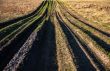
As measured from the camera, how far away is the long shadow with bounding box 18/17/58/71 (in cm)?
1406

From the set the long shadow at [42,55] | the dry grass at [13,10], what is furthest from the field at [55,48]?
the dry grass at [13,10]

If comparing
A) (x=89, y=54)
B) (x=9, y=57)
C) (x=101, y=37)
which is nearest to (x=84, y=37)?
(x=101, y=37)

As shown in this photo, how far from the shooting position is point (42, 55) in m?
16.2

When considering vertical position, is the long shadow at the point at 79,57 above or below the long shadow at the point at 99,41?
above

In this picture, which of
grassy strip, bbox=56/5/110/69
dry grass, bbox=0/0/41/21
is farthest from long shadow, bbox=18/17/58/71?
dry grass, bbox=0/0/41/21

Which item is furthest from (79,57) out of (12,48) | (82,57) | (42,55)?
(12,48)

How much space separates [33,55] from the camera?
1593 centimetres

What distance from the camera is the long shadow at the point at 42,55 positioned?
554 inches

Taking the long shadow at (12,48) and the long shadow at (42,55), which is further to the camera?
the long shadow at (12,48)

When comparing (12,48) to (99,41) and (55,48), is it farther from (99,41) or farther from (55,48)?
(99,41)

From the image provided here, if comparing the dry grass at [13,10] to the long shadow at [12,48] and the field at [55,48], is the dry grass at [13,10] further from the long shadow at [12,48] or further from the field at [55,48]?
the long shadow at [12,48]

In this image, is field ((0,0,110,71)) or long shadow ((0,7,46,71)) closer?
field ((0,0,110,71))

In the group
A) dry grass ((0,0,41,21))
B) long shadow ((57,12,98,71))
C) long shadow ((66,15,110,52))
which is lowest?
dry grass ((0,0,41,21))

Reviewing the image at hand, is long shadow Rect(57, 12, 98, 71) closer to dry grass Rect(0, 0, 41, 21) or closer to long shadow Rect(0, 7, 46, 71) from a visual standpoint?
long shadow Rect(0, 7, 46, 71)
